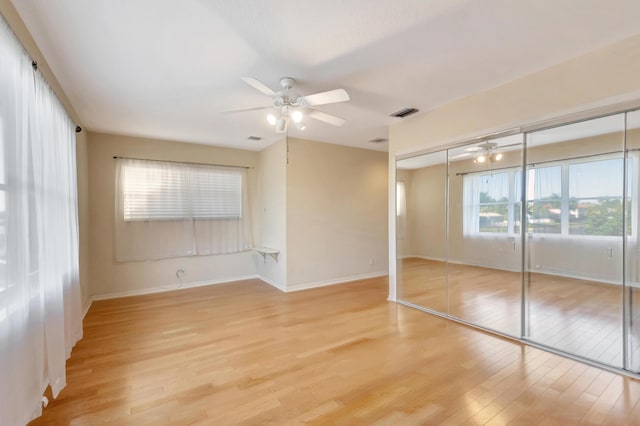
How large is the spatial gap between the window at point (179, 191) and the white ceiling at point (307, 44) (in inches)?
62.4

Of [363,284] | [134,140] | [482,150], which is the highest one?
[134,140]

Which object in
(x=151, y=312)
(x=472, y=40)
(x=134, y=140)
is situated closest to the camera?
(x=472, y=40)

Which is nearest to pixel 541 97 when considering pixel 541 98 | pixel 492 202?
pixel 541 98

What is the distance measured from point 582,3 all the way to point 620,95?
96 cm

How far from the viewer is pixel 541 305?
3.11 meters

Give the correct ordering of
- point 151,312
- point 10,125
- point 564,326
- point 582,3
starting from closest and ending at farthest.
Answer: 1. point 10,125
2. point 582,3
3. point 564,326
4. point 151,312

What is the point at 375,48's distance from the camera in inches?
88.7

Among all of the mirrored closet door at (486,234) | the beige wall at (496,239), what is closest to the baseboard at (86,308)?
the beige wall at (496,239)

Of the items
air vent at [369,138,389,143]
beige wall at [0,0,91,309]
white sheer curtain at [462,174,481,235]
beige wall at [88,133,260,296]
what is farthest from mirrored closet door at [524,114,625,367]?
beige wall at [88,133,260,296]

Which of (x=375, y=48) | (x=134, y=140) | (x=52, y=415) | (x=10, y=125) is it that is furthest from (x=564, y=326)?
(x=134, y=140)

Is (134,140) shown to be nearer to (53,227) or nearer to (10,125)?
(53,227)

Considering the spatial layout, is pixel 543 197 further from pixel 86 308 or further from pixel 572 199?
pixel 86 308

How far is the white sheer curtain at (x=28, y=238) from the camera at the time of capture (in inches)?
58.6

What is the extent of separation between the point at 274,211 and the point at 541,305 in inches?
166
